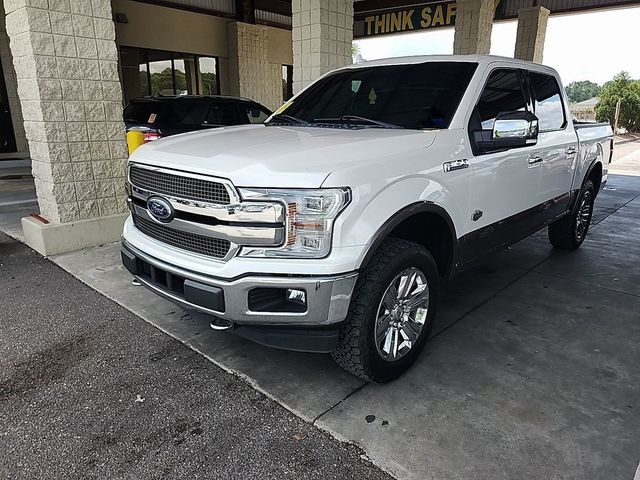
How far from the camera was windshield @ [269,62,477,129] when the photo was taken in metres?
3.36

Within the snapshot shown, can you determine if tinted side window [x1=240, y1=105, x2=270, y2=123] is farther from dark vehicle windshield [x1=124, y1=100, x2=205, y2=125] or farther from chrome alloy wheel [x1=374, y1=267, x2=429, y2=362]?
chrome alloy wheel [x1=374, y1=267, x2=429, y2=362]

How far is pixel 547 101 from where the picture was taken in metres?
4.63

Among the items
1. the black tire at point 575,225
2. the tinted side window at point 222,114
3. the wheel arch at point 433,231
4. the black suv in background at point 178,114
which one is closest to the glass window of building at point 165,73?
the black suv in background at point 178,114

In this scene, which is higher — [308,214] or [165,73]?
[165,73]

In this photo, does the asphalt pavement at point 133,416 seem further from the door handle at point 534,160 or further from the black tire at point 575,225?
the black tire at point 575,225

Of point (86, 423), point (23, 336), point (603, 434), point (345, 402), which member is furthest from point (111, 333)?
point (603, 434)

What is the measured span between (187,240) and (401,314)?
1.37 metres

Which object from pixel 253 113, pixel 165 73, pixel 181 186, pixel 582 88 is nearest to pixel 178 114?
pixel 253 113

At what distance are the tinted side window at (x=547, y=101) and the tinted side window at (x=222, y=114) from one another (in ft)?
17.9

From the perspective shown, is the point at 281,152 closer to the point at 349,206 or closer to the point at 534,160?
the point at 349,206

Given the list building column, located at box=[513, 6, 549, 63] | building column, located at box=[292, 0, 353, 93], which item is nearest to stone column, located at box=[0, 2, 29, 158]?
building column, located at box=[292, 0, 353, 93]

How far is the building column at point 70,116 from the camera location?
5094 mm

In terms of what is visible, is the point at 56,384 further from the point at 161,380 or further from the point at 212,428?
the point at 212,428

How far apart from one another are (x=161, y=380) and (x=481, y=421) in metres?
1.93
